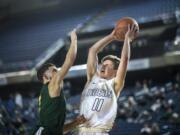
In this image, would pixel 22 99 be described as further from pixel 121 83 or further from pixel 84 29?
pixel 121 83

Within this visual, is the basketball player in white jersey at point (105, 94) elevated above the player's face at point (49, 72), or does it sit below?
below

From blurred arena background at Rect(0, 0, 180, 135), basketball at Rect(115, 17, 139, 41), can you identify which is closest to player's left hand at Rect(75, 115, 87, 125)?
basketball at Rect(115, 17, 139, 41)

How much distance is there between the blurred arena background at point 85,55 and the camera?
11289 millimetres

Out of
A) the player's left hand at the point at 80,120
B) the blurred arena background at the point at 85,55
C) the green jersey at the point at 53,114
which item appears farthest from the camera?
the blurred arena background at the point at 85,55

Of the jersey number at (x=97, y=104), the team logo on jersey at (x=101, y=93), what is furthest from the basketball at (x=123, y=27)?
the jersey number at (x=97, y=104)

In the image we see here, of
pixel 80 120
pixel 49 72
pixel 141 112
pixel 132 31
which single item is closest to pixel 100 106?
pixel 80 120

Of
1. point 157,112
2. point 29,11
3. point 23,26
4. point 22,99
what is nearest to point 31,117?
point 22,99

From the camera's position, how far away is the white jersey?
159 inches

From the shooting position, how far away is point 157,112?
11148mm

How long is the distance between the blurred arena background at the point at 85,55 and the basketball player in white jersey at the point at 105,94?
5.99 m

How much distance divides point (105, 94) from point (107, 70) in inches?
9.6

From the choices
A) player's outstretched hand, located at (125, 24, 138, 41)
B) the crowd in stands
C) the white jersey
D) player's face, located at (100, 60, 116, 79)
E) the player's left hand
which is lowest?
the crowd in stands

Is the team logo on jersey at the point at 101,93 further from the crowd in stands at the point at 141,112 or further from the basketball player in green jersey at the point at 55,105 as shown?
the crowd in stands at the point at 141,112

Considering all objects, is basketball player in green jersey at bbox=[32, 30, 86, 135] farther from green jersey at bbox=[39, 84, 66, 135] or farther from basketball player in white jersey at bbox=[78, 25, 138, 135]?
basketball player in white jersey at bbox=[78, 25, 138, 135]
